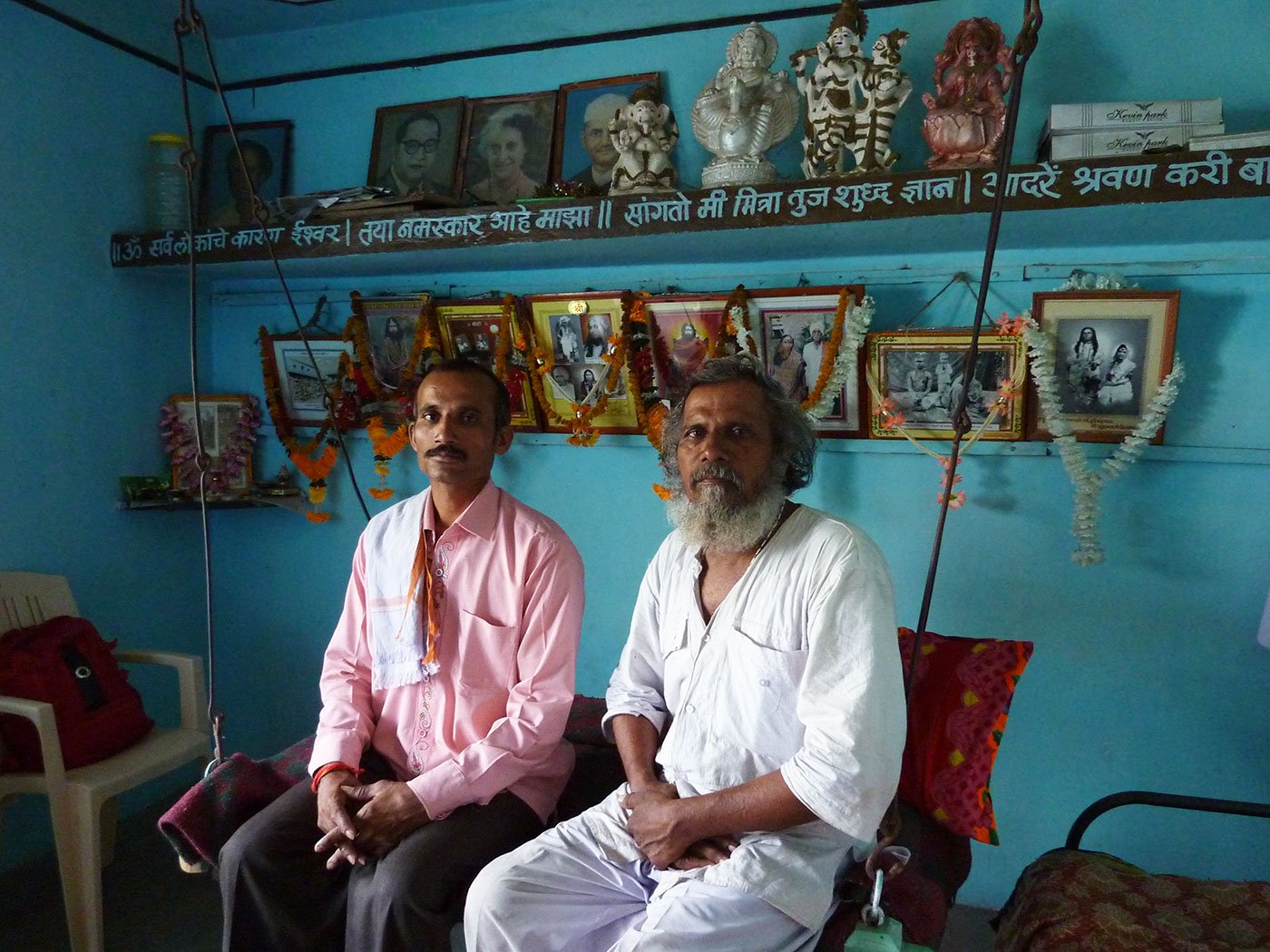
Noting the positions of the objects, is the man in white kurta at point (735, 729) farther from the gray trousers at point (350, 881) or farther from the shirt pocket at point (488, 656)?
the shirt pocket at point (488, 656)

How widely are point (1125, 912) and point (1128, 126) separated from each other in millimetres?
1684

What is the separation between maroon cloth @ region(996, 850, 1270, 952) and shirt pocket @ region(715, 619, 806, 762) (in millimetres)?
632

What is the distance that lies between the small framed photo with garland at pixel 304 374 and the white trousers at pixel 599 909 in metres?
1.97

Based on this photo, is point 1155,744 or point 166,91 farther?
point 166,91

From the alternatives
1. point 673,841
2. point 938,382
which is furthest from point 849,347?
point 673,841

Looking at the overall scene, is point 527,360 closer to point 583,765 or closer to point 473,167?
point 473,167

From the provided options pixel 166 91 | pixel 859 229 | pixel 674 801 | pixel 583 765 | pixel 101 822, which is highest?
pixel 166 91

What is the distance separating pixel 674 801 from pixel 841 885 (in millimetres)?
360

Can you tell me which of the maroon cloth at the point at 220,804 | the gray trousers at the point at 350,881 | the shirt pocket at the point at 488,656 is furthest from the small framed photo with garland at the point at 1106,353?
the maroon cloth at the point at 220,804

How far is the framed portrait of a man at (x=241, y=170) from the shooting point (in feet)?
11.5

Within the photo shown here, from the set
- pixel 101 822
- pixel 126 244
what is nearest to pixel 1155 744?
pixel 101 822

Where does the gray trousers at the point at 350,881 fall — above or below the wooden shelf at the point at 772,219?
below

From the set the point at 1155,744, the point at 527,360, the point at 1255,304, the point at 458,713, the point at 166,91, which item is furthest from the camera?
the point at 166,91

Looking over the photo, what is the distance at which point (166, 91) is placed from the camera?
11.5 feet
